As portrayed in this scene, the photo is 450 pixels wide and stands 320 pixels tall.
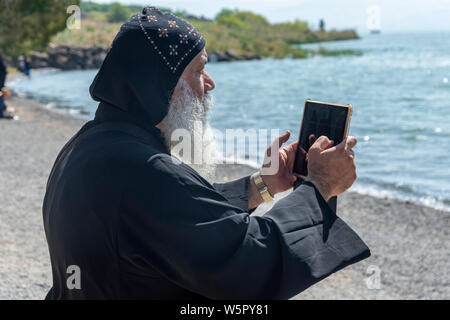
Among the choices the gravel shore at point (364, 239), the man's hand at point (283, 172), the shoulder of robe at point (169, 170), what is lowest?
the gravel shore at point (364, 239)

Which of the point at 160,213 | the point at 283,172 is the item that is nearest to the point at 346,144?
the point at 283,172

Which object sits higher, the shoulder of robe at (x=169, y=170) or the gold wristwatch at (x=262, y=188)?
the shoulder of robe at (x=169, y=170)

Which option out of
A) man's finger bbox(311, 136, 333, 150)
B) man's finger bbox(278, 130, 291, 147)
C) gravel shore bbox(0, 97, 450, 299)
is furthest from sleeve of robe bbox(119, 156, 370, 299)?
gravel shore bbox(0, 97, 450, 299)

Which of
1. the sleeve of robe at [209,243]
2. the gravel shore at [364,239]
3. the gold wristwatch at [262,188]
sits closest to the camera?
the sleeve of robe at [209,243]

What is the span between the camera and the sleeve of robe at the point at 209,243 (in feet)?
5.82

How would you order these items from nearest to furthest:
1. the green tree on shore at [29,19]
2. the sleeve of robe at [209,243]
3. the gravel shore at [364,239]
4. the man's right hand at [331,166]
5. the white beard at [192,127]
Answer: the sleeve of robe at [209,243] → the man's right hand at [331,166] → the white beard at [192,127] → the gravel shore at [364,239] → the green tree on shore at [29,19]

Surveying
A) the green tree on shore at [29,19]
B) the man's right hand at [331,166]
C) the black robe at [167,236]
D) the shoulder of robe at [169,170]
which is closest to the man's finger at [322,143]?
the man's right hand at [331,166]

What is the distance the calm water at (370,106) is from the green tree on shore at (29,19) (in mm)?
3768

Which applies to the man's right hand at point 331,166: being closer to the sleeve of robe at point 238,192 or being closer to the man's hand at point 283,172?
the man's hand at point 283,172

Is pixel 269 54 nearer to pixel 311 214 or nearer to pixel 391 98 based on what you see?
pixel 391 98

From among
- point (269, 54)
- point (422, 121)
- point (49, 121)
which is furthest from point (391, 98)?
point (269, 54)

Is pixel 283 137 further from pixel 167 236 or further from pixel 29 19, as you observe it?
pixel 29 19

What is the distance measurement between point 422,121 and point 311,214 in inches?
876

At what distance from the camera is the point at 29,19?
1991cm
